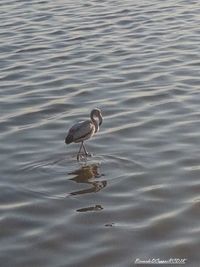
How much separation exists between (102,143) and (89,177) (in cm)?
165

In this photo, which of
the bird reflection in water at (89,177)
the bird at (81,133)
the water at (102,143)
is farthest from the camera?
the bird at (81,133)

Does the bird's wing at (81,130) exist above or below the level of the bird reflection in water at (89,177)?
above

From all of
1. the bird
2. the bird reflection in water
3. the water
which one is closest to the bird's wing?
the bird

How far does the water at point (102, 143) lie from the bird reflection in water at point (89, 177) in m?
0.02

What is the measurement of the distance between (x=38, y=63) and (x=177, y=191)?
9761mm

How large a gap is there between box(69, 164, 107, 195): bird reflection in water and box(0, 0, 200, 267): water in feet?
0.07

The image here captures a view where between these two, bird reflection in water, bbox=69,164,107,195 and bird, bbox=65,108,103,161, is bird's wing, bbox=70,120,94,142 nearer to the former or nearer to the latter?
bird, bbox=65,108,103,161

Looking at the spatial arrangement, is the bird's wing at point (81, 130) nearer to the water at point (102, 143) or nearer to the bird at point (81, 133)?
the bird at point (81, 133)

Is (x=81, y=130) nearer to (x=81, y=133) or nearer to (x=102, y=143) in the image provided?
(x=81, y=133)

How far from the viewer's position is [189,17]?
2552 cm

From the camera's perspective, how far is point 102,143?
14734 millimetres

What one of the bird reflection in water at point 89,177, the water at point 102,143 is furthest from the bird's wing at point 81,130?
the bird reflection in water at point 89,177

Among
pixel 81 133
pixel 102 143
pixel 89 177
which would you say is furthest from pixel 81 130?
pixel 89 177

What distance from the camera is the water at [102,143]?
35.6 feet
